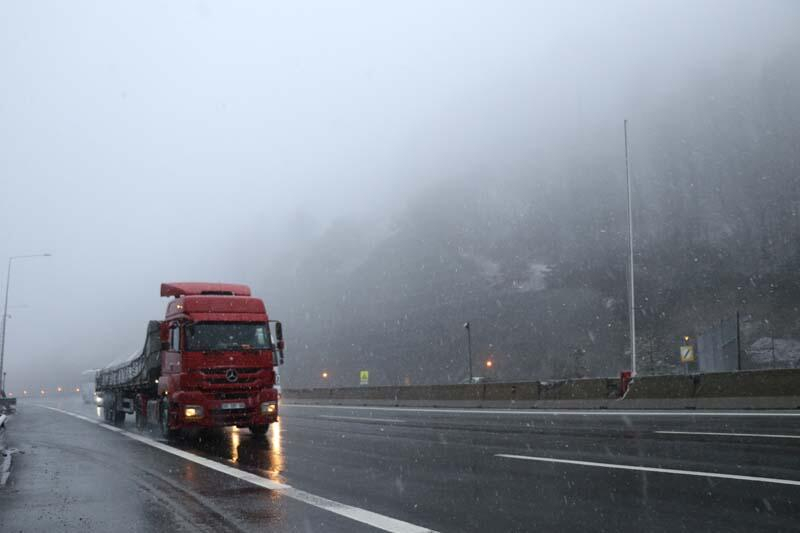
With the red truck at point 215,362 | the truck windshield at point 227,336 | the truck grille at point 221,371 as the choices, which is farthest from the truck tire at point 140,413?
the truck grille at point 221,371

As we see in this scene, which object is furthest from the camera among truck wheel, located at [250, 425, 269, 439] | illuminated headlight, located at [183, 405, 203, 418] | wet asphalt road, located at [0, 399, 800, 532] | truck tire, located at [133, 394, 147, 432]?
truck tire, located at [133, 394, 147, 432]

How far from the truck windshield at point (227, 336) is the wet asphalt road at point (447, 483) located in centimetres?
240

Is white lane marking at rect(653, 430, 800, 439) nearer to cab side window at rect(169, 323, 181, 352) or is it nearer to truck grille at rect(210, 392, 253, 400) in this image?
truck grille at rect(210, 392, 253, 400)

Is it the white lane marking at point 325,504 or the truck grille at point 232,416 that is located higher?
the truck grille at point 232,416

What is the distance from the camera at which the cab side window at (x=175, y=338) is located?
16.2 m

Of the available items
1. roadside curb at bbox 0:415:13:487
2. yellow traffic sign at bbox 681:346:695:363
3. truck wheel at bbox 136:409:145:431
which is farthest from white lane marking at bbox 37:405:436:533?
yellow traffic sign at bbox 681:346:695:363

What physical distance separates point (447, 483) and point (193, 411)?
8.67m

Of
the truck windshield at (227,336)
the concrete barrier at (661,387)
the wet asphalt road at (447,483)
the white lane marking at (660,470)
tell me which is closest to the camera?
the wet asphalt road at (447,483)

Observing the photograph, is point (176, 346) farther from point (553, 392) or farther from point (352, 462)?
point (553, 392)

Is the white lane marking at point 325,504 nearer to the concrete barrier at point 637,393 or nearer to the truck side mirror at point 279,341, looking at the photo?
the truck side mirror at point 279,341

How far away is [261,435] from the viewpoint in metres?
17.4

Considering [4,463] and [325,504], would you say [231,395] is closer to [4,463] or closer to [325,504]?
[4,463]

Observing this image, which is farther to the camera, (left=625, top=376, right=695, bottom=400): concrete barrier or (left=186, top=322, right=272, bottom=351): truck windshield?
(left=625, top=376, right=695, bottom=400): concrete barrier

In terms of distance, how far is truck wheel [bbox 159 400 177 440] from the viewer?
17.1 m
